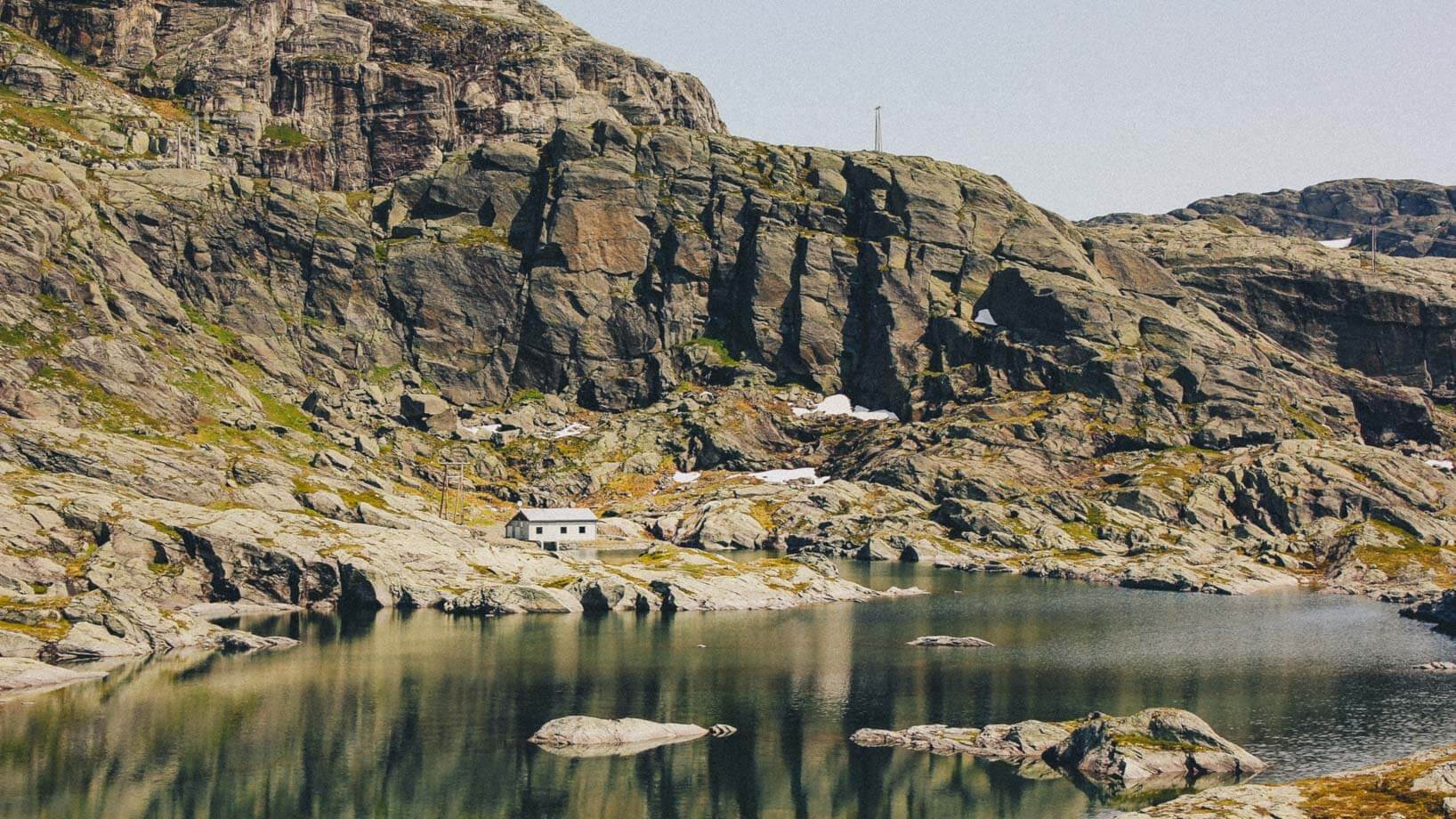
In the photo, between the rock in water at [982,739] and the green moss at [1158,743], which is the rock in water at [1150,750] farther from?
the rock in water at [982,739]

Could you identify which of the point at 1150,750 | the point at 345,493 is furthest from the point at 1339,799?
the point at 345,493

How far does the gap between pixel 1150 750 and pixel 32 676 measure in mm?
86172

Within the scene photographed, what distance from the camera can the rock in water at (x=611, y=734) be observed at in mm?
86438

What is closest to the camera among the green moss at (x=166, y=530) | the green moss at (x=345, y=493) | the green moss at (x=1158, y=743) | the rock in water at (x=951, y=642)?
the green moss at (x=1158, y=743)

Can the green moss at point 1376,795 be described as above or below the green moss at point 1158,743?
above

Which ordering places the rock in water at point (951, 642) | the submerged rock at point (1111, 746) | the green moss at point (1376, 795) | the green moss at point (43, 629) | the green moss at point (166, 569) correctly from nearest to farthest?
the green moss at point (1376, 795)
the submerged rock at point (1111, 746)
the green moss at point (43, 629)
the rock in water at point (951, 642)
the green moss at point (166, 569)

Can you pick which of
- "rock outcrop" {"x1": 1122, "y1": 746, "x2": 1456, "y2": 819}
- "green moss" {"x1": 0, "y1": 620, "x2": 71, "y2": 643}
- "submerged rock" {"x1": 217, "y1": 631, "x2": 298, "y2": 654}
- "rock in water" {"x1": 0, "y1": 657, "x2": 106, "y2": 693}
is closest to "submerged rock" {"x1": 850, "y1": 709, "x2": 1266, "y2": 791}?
"rock outcrop" {"x1": 1122, "y1": 746, "x2": 1456, "y2": 819}

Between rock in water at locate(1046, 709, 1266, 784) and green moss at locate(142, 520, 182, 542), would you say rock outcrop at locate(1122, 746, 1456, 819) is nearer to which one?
rock in water at locate(1046, 709, 1266, 784)

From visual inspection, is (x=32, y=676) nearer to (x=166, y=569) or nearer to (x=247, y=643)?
(x=247, y=643)

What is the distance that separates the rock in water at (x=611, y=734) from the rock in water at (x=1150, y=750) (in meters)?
24.6

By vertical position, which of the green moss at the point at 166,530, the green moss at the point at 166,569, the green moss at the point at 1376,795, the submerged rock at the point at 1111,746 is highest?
the green moss at the point at 166,530

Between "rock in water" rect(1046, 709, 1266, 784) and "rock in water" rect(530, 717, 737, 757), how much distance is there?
80.7ft

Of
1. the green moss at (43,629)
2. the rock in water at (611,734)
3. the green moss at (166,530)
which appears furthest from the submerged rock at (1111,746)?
the green moss at (166,530)

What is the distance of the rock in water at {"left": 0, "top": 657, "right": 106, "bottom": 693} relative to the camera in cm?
9981
